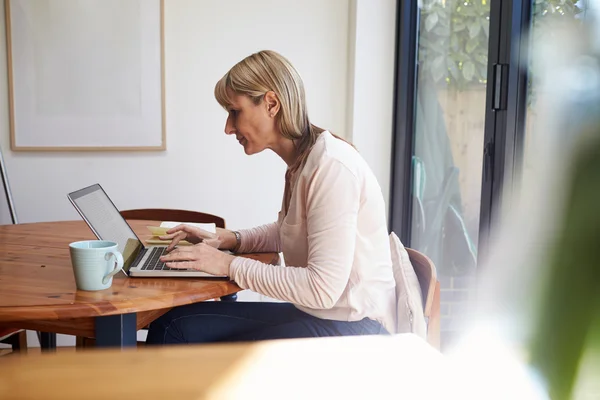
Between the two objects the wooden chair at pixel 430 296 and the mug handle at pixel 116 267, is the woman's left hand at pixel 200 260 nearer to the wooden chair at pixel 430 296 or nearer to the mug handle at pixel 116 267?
the mug handle at pixel 116 267

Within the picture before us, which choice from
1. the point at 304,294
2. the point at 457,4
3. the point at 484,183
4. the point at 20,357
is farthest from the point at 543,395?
the point at 457,4

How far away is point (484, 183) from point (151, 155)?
5.52 feet

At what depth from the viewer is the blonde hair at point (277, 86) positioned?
163cm

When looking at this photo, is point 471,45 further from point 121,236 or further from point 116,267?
point 116,267

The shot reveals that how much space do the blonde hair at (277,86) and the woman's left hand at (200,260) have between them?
34 centimetres

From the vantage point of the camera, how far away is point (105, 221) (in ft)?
5.48

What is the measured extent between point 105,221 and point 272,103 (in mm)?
560

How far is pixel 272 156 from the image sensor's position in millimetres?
3225

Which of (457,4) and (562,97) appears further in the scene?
(457,4)

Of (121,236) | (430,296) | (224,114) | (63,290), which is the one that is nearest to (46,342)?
(121,236)

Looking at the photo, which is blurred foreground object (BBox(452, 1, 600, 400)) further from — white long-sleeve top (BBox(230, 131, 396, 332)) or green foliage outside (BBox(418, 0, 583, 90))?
green foliage outside (BBox(418, 0, 583, 90))

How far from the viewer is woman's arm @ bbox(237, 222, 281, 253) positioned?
1872 mm

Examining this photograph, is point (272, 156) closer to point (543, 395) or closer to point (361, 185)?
point (361, 185)

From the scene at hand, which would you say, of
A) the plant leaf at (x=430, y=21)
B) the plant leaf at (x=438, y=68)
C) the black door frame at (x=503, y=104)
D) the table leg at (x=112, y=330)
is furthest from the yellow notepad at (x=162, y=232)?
the plant leaf at (x=430, y=21)
